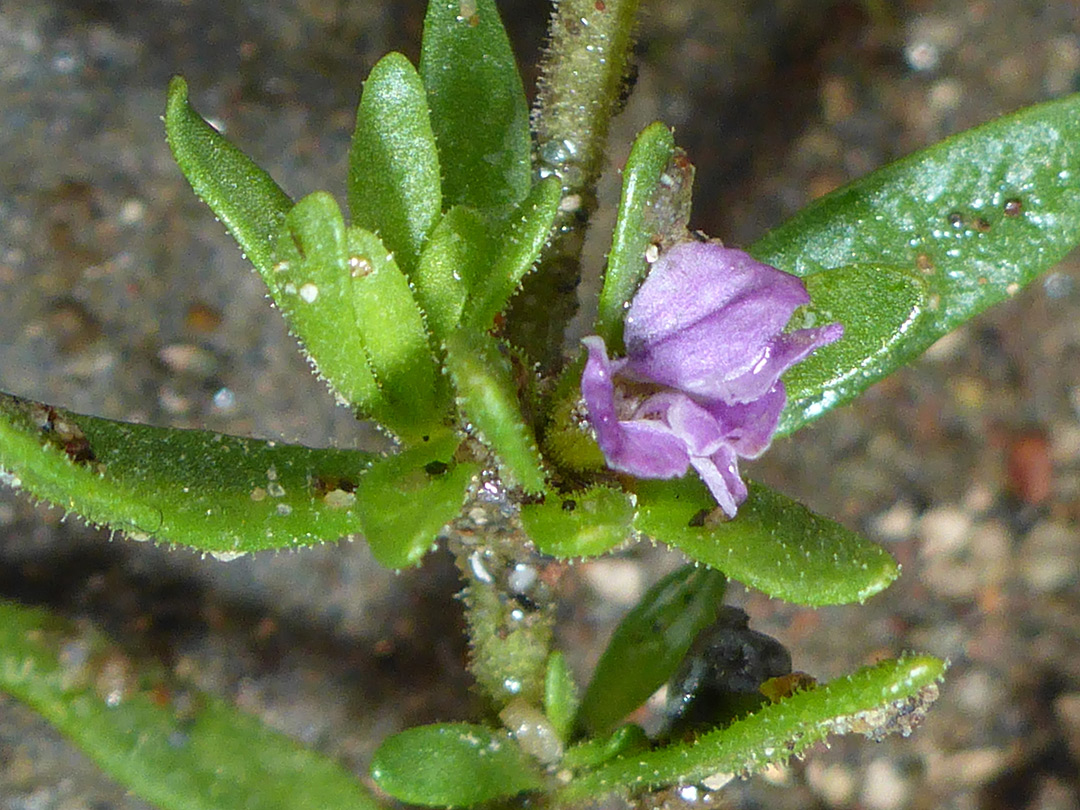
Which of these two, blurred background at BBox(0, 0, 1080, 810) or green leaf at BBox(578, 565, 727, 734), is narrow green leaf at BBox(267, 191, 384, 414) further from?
blurred background at BBox(0, 0, 1080, 810)

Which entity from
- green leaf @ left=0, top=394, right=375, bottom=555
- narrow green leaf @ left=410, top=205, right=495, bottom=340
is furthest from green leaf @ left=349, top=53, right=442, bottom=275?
green leaf @ left=0, top=394, right=375, bottom=555

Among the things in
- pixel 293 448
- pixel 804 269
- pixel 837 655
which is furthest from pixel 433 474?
pixel 837 655

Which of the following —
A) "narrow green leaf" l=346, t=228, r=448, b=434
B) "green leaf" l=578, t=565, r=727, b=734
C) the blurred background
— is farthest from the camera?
the blurred background

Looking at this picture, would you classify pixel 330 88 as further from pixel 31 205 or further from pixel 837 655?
pixel 837 655

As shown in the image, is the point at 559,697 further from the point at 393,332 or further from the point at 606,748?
the point at 393,332

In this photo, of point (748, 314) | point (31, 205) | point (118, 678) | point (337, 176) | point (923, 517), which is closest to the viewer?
point (748, 314)

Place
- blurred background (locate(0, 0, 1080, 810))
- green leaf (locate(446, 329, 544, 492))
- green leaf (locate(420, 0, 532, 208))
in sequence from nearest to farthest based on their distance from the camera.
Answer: green leaf (locate(446, 329, 544, 492)), green leaf (locate(420, 0, 532, 208)), blurred background (locate(0, 0, 1080, 810))
